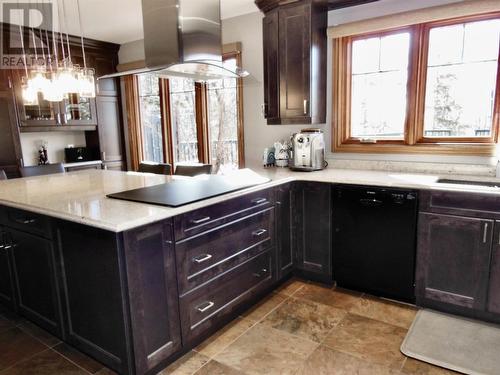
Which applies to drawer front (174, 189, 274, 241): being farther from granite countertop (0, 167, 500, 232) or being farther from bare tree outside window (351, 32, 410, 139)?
bare tree outside window (351, 32, 410, 139)

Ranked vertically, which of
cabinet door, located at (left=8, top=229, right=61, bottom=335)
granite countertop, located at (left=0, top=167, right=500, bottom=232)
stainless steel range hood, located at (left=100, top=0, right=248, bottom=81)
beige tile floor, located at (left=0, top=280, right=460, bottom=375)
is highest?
stainless steel range hood, located at (left=100, top=0, right=248, bottom=81)

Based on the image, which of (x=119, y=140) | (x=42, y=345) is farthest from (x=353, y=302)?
(x=119, y=140)

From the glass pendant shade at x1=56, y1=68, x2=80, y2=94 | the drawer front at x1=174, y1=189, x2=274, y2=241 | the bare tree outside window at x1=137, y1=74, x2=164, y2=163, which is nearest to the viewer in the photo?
the drawer front at x1=174, y1=189, x2=274, y2=241

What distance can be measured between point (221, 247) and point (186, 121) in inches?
104

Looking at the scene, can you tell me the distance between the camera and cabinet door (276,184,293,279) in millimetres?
2764

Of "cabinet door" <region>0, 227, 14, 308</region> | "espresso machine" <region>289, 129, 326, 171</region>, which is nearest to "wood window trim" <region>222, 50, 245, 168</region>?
"espresso machine" <region>289, 129, 326, 171</region>

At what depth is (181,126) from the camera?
4566 millimetres

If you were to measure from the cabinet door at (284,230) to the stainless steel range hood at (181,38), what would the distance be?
963 millimetres

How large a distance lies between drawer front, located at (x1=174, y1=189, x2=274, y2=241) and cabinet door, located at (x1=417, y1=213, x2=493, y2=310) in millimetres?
1071

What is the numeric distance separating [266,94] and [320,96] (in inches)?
19.1

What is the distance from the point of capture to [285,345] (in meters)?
2.15

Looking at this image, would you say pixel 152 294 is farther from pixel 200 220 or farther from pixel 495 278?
pixel 495 278

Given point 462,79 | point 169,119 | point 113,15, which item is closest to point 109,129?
point 169,119

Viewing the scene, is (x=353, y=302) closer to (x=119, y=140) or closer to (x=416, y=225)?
(x=416, y=225)
